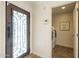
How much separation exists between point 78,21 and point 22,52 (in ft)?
6.07

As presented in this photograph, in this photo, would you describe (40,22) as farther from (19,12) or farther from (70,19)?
(70,19)

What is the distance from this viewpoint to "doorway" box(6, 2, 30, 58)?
2.28m

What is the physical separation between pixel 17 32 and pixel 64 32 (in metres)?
3.25

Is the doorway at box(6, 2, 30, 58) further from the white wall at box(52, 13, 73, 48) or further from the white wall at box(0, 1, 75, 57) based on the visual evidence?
the white wall at box(52, 13, 73, 48)

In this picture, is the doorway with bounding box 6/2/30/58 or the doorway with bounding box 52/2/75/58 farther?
the doorway with bounding box 52/2/75/58

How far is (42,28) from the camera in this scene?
3.20 metres
